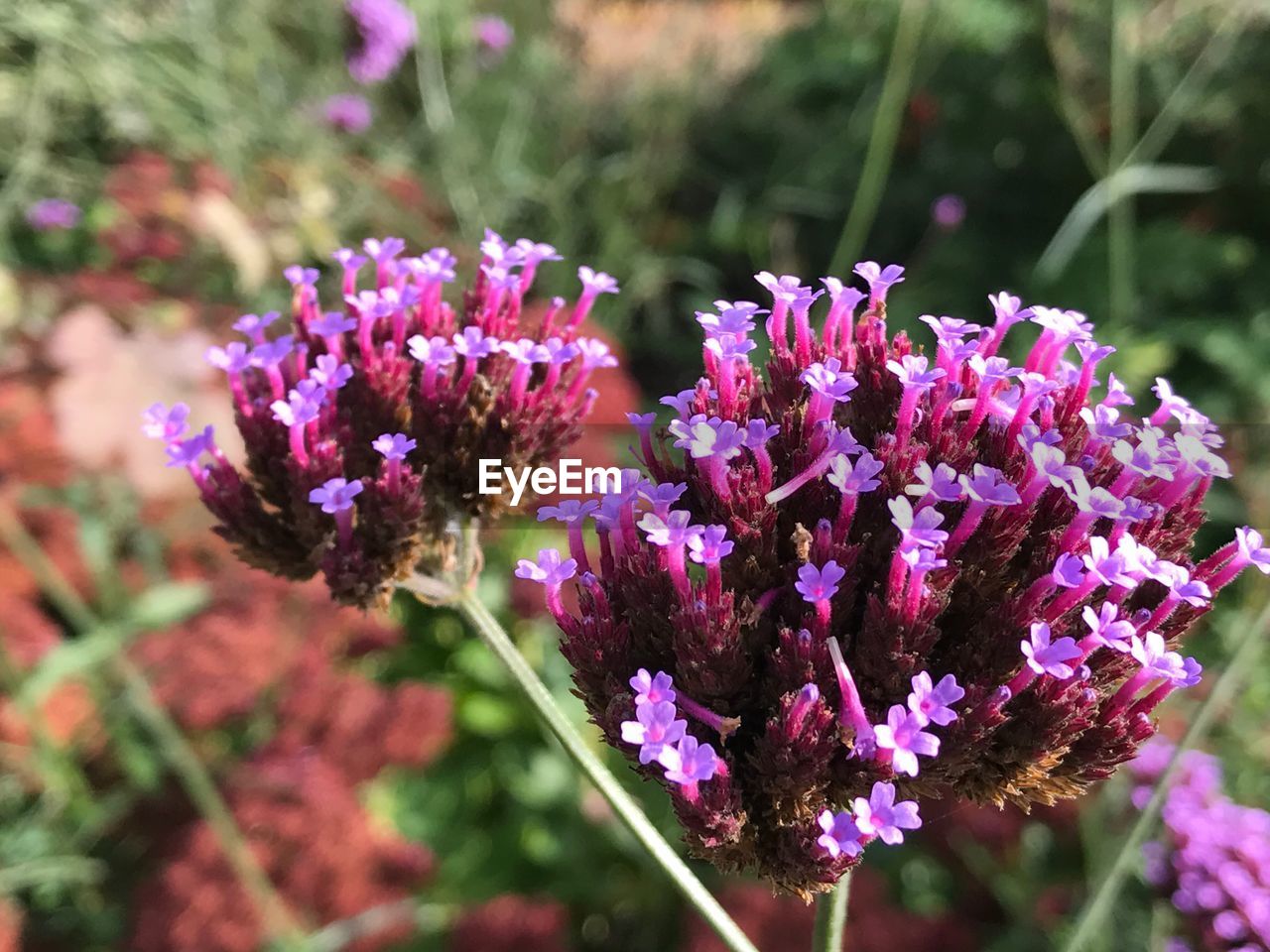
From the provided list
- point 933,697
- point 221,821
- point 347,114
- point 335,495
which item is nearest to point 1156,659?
point 933,697

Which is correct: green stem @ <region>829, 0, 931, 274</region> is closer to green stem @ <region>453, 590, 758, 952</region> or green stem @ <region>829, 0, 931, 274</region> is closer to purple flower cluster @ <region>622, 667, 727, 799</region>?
green stem @ <region>453, 590, 758, 952</region>

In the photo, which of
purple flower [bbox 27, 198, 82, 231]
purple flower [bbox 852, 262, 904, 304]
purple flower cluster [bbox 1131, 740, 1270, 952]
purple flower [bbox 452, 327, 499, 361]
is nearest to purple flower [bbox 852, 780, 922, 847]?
purple flower [bbox 852, 262, 904, 304]

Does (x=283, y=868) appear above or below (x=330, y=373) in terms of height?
below

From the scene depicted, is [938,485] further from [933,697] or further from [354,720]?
[354,720]

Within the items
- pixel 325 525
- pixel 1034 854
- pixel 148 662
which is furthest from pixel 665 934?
pixel 325 525

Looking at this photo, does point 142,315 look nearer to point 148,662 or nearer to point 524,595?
point 148,662

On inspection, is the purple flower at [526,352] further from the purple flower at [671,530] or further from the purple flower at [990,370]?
the purple flower at [990,370]

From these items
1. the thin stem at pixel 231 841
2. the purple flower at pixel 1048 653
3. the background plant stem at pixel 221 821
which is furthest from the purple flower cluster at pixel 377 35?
the purple flower at pixel 1048 653
